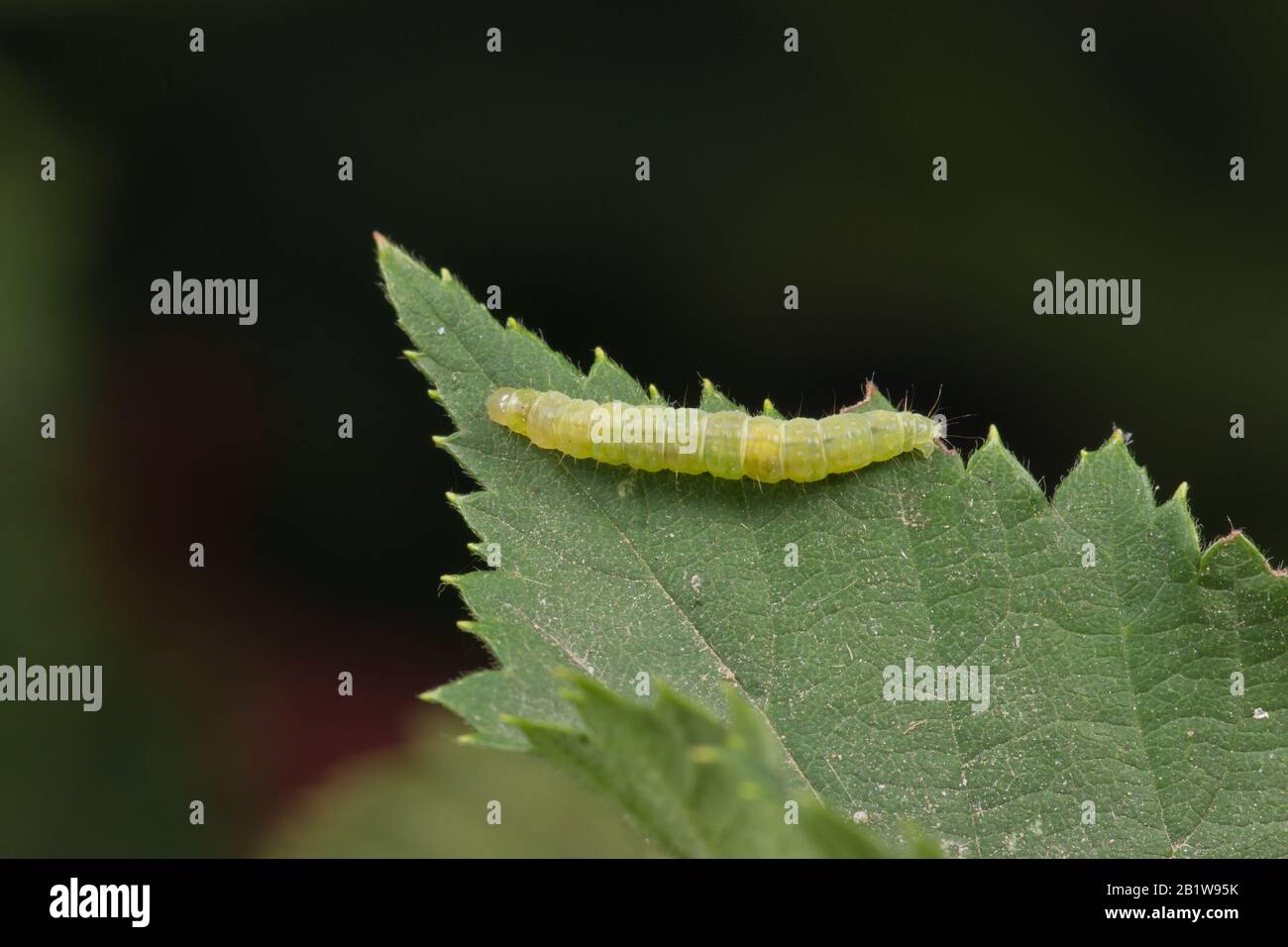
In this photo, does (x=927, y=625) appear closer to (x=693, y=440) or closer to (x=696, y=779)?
(x=693, y=440)

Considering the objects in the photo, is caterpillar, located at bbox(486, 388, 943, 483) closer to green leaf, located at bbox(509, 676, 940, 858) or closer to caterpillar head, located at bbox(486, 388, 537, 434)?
caterpillar head, located at bbox(486, 388, 537, 434)

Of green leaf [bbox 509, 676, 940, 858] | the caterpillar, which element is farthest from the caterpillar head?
green leaf [bbox 509, 676, 940, 858]

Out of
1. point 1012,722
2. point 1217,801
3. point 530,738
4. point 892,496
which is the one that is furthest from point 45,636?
point 1217,801

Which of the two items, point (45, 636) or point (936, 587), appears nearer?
point (936, 587)

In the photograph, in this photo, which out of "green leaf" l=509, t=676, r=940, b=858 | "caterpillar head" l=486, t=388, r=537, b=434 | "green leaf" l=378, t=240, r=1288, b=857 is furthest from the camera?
"caterpillar head" l=486, t=388, r=537, b=434

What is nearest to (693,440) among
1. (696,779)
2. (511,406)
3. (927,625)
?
(511,406)

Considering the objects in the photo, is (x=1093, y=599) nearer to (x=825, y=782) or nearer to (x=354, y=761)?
(x=825, y=782)

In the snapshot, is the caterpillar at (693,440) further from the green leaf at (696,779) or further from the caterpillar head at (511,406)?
the green leaf at (696,779)
